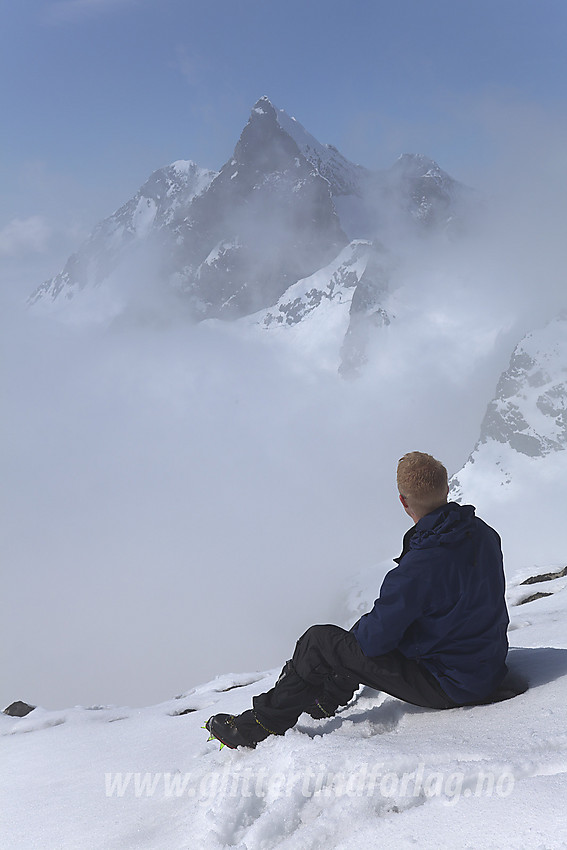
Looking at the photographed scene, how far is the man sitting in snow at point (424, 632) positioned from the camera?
13.5 ft

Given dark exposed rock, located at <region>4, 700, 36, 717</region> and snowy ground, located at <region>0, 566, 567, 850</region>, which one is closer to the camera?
snowy ground, located at <region>0, 566, 567, 850</region>

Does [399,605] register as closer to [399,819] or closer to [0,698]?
[399,819]

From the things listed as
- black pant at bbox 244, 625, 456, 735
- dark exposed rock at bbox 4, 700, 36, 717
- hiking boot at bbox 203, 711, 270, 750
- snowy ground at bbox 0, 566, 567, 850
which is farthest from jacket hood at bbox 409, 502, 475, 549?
dark exposed rock at bbox 4, 700, 36, 717

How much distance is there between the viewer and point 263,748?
14.3ft

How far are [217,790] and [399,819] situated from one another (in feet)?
4.86

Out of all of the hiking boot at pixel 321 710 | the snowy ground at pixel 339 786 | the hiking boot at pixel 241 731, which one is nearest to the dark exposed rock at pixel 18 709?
the snowy ground at pixel 339 786

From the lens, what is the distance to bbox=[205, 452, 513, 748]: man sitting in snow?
413 centimetres

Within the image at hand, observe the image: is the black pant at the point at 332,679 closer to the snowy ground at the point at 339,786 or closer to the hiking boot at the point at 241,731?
the hiking boot at the point at 241,731

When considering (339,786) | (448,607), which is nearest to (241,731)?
(339,786)

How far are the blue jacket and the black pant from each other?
0.11 metres

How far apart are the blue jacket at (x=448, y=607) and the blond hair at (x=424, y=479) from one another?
94 mm

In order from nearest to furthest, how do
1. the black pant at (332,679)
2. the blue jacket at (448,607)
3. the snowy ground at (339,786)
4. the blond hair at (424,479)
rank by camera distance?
the snowy ground at (339,786) < the blue jacket at (448,607) < the blond hair at (424,479) < the black pant at (332,679)

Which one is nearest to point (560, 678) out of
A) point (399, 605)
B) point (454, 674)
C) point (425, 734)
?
point (454, 674)

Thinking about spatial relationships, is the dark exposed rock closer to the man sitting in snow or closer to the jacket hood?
the man sitting in snow
